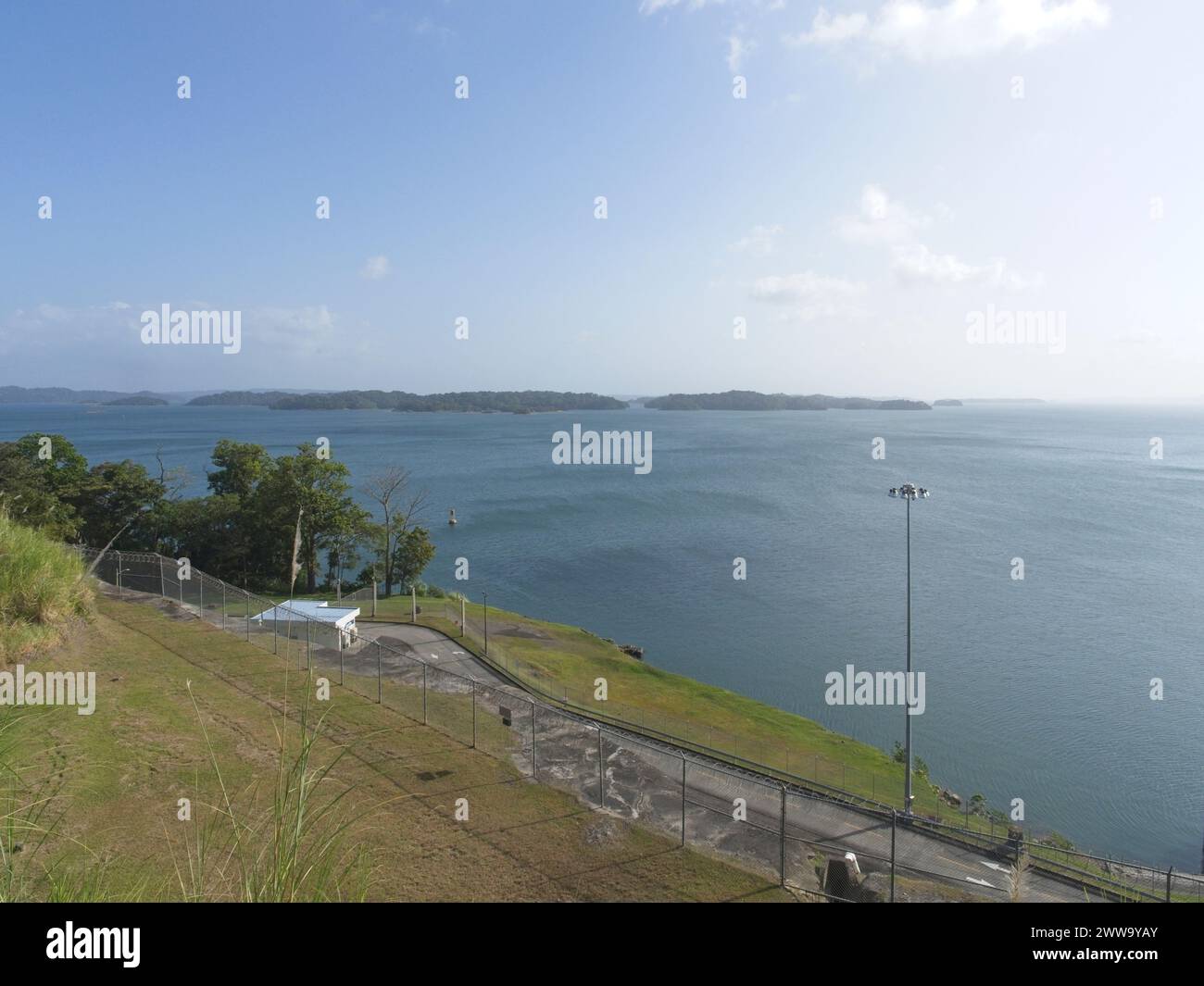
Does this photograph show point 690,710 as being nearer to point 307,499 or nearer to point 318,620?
point 318,620

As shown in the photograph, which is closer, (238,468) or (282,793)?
(282,793)

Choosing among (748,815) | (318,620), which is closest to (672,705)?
(748,815)

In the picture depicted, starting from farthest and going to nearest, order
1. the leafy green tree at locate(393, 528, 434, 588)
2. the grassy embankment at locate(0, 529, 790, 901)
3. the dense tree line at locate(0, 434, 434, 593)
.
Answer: the leafy green tree at locate(393, 528, 434, 588)
the dense tree line at locate(0, 434, 434, 593)
the grassy embankment at locate(0, 529, 790, 901)

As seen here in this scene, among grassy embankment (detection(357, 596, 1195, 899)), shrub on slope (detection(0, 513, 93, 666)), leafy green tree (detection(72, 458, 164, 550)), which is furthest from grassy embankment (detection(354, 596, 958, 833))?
leafy green tree (detection(72, 458, 164, 550))

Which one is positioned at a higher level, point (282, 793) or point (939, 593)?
point (282, 793)

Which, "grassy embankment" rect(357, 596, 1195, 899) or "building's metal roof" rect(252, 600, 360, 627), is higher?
"building's metal roof" rect(252, 600, 360, 627)

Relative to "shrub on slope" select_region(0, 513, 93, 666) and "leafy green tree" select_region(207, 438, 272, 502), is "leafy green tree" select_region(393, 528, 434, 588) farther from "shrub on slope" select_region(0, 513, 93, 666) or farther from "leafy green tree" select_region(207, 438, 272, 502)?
"shrub on slope" select_region(0, 513, 93, 666)
